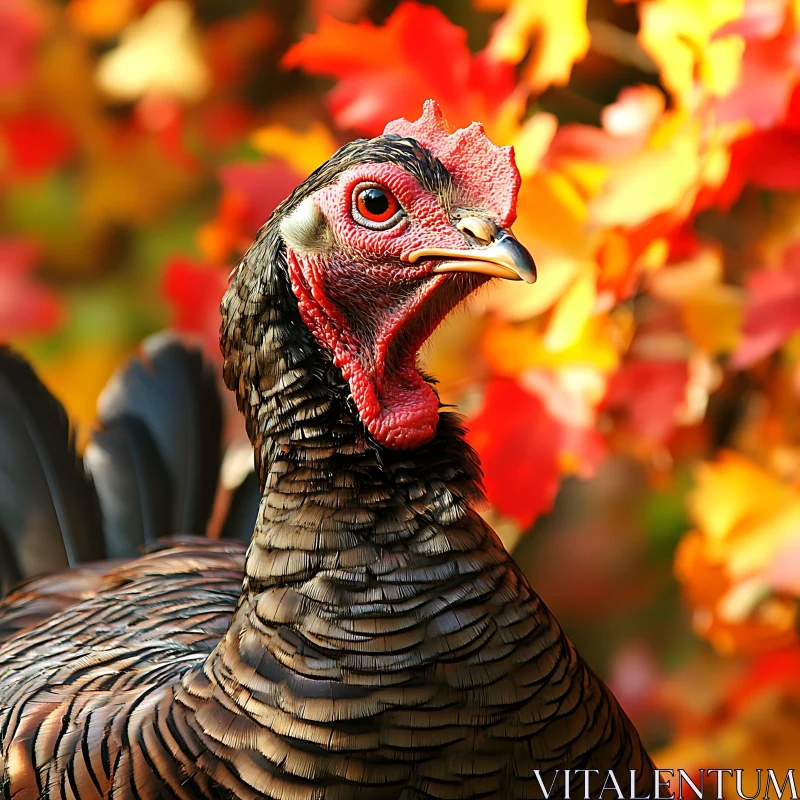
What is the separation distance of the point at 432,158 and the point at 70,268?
157 centimetres

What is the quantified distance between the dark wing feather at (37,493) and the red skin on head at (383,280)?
744mm

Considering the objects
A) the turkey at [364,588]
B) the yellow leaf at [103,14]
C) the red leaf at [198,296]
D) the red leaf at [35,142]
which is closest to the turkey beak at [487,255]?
the turkey at [364,588]

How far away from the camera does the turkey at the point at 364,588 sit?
0.77 meters

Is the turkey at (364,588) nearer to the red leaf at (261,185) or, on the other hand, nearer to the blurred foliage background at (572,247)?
the blurred foliage background at (572,247)

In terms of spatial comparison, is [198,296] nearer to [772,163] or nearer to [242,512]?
[242,512]

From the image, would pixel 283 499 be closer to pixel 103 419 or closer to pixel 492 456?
pixel 492 456

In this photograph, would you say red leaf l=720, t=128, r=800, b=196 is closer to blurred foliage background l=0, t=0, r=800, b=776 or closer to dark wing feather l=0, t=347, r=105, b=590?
blurred foliage background l=0, t=0, r=800, b=776

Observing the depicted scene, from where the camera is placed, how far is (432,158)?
0.84m

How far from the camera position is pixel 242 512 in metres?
1.49

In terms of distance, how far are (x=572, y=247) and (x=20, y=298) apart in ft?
3.95

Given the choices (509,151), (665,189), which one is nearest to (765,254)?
(665,189)

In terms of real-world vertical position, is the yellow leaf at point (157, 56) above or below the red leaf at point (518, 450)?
above

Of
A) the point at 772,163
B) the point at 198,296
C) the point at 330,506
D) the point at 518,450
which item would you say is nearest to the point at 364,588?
the point at 330,506

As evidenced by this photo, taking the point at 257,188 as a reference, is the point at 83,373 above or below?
above
